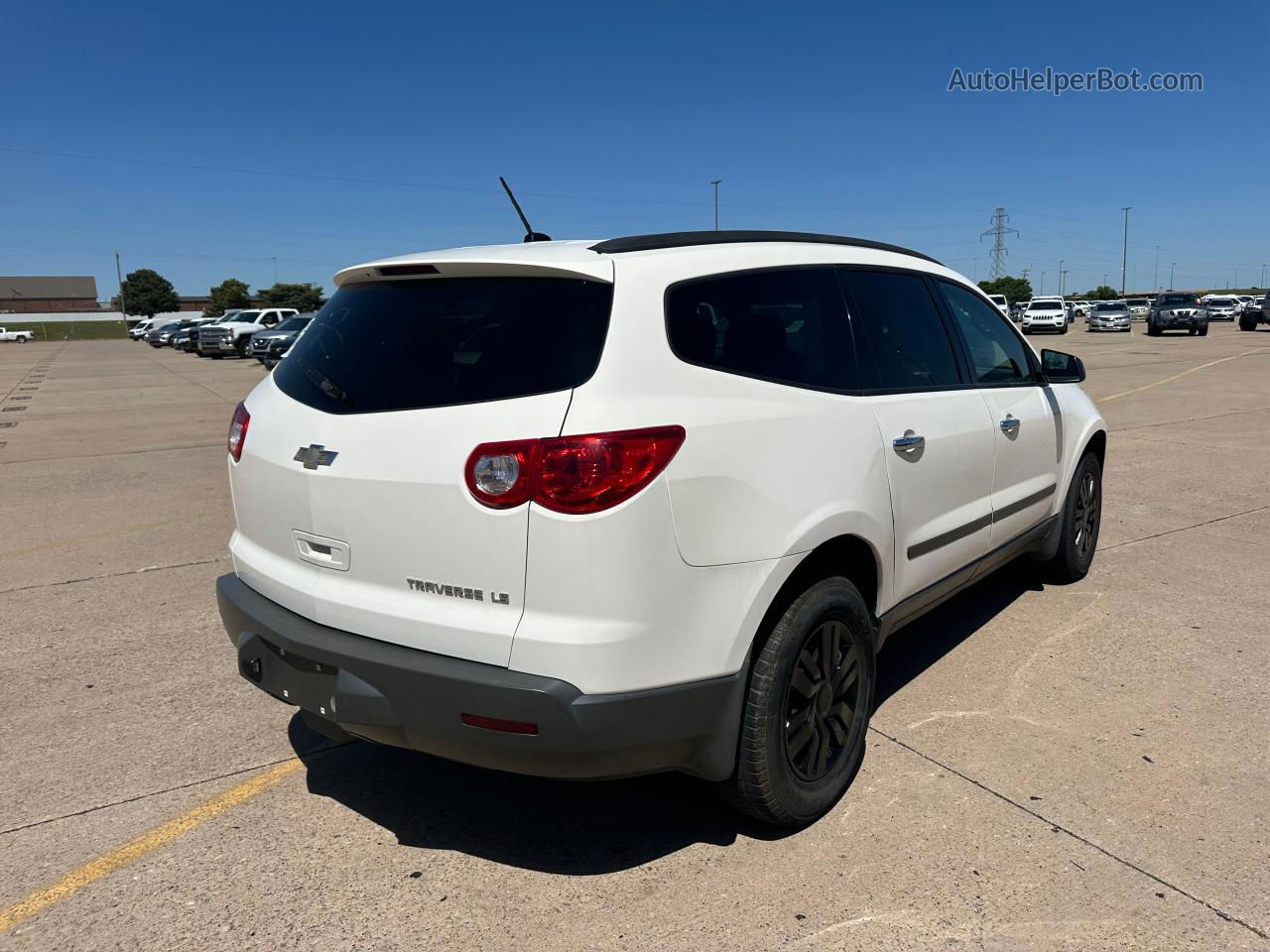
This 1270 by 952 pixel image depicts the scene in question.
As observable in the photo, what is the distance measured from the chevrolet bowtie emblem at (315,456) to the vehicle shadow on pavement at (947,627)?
7.94ft

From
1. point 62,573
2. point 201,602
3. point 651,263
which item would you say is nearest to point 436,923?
point 651,263

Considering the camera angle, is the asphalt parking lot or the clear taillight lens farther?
the asphalt parking lot

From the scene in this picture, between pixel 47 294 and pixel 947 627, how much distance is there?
175710 millimetres

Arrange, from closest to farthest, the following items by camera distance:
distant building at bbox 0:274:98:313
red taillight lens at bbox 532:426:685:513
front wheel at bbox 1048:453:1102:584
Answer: red taillight lens at bbox 532:426:685:513, front wheel at bbox 1048:453:1102:584, distant building at bbox 0:274:98:313

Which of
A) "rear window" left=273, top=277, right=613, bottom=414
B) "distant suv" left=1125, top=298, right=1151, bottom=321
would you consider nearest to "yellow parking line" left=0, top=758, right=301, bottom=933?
"rear window" left=273, top=277, right=613, bottom=414

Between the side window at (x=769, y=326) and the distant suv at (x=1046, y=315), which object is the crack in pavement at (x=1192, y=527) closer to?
the side window at (x=769, y=326)

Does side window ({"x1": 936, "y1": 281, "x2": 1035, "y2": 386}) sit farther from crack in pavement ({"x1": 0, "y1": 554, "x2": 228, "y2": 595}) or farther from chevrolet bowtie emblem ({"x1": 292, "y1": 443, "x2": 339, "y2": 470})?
crack in pavement ({"x1": 0, "y1": 554, "x2": 228, "y2": 595})

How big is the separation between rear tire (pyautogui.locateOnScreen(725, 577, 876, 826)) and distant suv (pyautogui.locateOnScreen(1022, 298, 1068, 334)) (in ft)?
142

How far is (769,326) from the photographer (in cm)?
293

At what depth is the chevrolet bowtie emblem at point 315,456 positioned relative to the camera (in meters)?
2.63

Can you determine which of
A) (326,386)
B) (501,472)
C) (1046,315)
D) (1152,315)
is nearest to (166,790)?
(326,386)

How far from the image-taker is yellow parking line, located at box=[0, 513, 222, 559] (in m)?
6.40

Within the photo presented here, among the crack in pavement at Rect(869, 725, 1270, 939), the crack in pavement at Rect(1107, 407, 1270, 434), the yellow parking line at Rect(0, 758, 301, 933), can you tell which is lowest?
the crack in pavement at Rect(869, 725, 1270, 939)

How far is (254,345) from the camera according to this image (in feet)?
104
